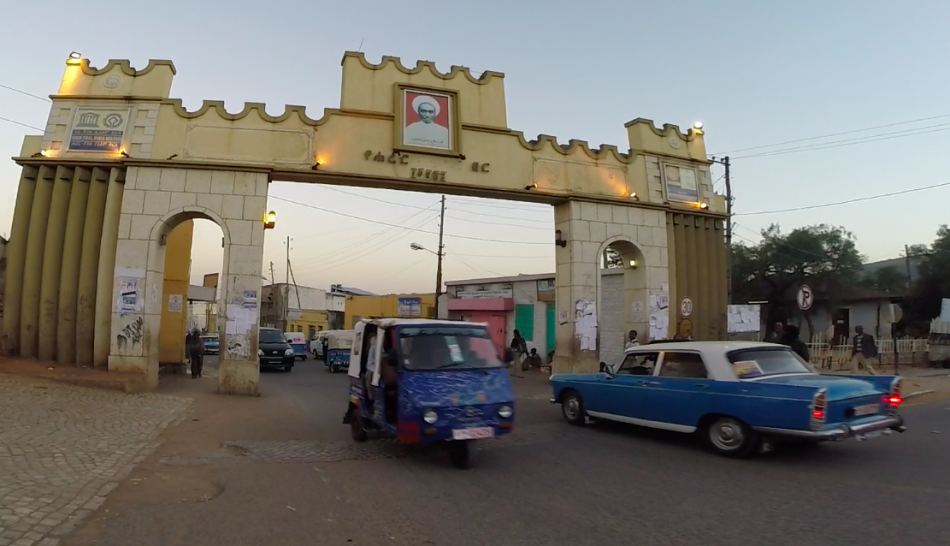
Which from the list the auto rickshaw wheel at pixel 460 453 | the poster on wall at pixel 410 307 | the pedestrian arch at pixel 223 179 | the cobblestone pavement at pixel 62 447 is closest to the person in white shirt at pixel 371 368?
the auto rickshaw wheel at pixel 460 453

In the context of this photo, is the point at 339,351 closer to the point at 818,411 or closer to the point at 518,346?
the point at 518,346

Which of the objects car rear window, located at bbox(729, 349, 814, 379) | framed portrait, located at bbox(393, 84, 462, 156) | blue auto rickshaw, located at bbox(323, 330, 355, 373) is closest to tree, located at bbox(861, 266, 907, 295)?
blue auto rickshaw, located at bbox(323, 330, 355, 373)

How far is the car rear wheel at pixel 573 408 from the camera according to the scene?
11.1 metres

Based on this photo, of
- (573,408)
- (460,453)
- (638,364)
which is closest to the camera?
(460,453)

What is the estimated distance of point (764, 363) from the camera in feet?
29.2

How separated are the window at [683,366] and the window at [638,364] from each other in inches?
10.4

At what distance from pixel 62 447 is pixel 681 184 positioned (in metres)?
16.9

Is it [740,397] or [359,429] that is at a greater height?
[740,397]

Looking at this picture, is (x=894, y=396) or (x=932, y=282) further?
(x=932, y=282)

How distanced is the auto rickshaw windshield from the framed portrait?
8.39 metres

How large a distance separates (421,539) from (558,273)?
13721 millimetres

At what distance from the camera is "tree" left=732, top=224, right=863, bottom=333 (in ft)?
123

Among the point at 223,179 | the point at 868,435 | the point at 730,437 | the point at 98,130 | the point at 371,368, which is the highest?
the point at 98,130

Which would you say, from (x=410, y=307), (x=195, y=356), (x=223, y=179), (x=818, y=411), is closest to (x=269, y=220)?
(x=223, y=179)
